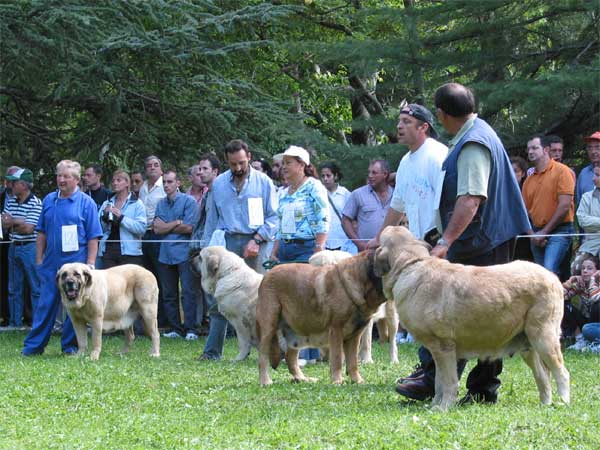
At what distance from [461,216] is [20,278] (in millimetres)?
10321

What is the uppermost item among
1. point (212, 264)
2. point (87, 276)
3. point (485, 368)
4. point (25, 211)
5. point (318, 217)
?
point (25, 211)

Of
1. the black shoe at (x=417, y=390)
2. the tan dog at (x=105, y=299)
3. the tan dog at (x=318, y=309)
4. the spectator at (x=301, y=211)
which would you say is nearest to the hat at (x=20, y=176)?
the tan dog at (x=105, y=299)

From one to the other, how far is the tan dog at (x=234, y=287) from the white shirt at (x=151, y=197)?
157 inches

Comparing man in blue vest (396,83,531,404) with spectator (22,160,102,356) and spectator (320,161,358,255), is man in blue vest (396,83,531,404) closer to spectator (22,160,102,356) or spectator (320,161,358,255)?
spectator (22,160,102,356)

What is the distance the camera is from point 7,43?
1476 cm

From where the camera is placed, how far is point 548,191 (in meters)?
11.2

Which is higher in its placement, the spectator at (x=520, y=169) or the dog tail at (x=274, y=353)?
the spectator at (x=520, y=169)

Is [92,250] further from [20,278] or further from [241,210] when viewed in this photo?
[20,278]

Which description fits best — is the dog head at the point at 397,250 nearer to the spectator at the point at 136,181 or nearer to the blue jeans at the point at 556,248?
the blue jeans at the point at 556,248

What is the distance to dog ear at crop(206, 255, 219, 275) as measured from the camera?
10.1 metres

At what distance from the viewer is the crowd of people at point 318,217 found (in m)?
6.56

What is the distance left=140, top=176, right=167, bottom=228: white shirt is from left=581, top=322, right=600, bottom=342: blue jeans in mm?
6601

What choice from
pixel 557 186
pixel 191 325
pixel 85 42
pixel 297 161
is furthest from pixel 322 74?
pixel 297 161

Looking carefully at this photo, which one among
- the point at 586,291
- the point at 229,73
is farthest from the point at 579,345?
the point at 229,73
